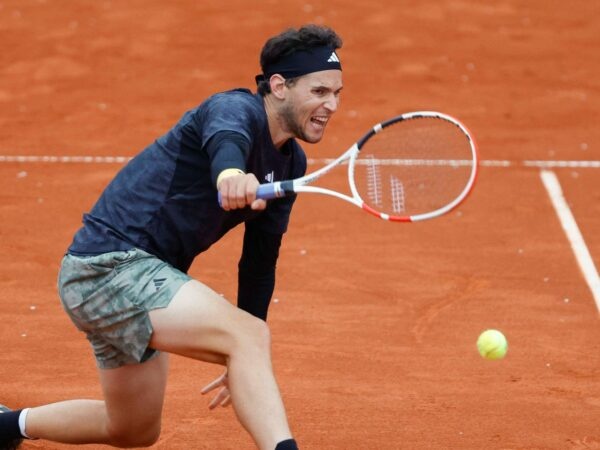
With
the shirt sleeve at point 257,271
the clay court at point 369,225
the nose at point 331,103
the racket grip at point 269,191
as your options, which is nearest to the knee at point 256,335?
the racket grip at point 269,191

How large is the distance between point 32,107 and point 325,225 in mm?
4239

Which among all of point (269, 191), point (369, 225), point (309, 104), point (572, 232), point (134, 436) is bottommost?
point (572, 232)

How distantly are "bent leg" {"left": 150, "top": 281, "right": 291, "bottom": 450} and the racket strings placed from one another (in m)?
1.01

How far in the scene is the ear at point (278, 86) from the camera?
5.07 metres

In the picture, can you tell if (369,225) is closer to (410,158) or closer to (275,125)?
(410,158)

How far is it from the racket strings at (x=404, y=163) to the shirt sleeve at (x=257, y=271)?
496 mm

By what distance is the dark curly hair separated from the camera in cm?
507

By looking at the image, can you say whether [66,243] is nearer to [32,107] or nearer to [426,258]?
[426,258]

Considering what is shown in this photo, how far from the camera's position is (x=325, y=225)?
970 cm

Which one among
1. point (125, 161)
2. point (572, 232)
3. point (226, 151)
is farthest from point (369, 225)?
point (226, 151)

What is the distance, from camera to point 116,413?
17.4 ft

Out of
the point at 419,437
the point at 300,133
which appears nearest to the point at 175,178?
the point at 300,133

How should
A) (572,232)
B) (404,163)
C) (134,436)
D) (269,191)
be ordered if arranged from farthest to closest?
(572,232) → (404,163) → (134,436) → (269,191)

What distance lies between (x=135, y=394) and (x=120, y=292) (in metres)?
0.59
